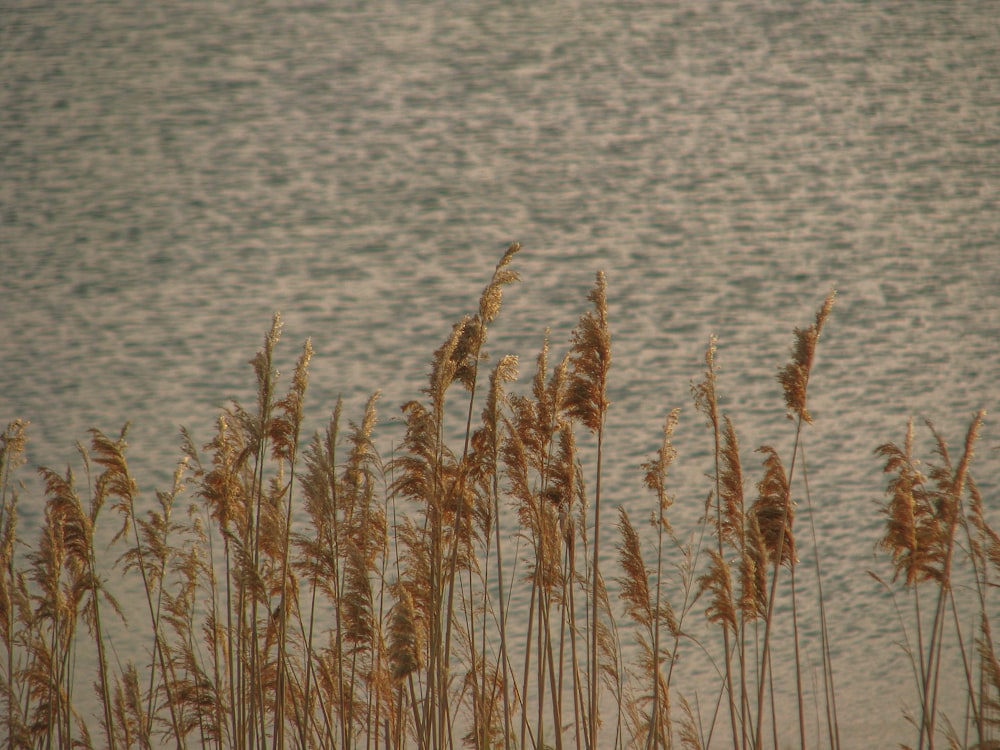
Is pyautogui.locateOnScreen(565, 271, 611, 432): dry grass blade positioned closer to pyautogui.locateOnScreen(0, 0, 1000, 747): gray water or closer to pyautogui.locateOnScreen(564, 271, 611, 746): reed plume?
pyautogui.locateOnScreen(564, 271, 611, 746): reed plume

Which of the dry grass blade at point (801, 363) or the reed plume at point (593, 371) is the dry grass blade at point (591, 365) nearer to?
the reed plume at point (593, 371)

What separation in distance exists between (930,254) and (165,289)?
2.63 metres

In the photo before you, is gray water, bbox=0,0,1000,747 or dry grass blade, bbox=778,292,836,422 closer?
dry grass blade, bbox=778,292,836,422

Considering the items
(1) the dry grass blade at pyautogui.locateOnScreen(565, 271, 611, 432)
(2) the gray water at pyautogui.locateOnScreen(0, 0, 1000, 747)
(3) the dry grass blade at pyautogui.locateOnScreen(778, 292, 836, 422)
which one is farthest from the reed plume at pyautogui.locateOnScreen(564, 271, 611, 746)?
(2) the gray water at pyautogui.locateOnScreen(0, 0, 1000, 747)

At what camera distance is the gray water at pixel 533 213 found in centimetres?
274

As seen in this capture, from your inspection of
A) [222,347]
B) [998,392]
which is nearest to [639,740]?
[222,347]

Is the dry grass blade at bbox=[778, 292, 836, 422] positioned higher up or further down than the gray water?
further down

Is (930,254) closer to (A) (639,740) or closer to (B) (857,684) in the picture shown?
(B) (857,684)

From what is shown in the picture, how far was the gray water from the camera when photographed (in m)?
2.74

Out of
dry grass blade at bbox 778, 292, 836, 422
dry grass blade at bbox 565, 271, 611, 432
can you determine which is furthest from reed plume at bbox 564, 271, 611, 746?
dry grass blade at bbox 778, 292, 836, 422

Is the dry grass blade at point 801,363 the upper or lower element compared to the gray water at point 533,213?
lower

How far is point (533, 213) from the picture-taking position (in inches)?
118

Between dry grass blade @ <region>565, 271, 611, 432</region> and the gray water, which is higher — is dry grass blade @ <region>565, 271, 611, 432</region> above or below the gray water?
below

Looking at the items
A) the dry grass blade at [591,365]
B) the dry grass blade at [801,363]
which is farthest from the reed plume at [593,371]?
the dry grass blade at [801,363]
